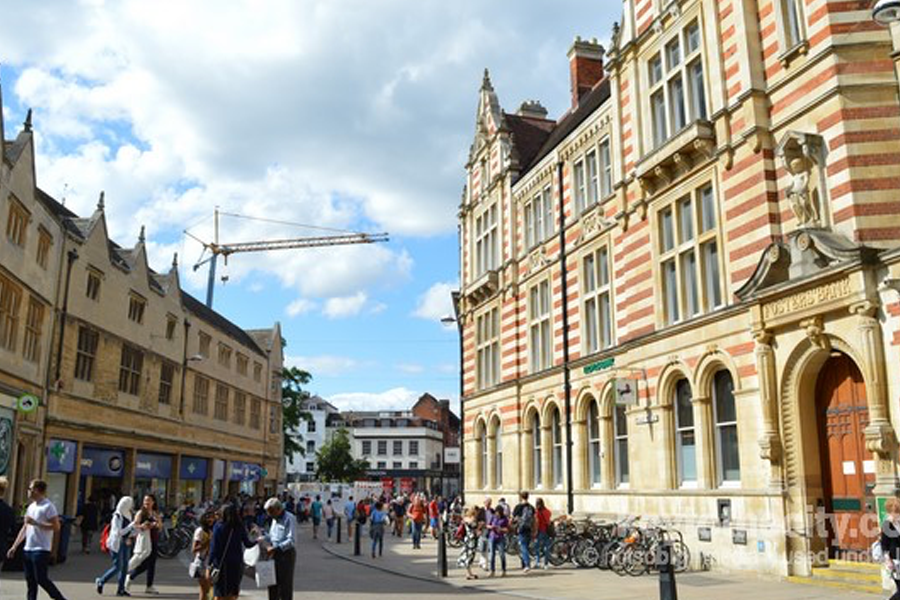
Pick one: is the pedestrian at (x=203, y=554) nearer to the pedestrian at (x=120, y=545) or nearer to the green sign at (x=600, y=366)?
the pedestrian at (x=120, y=545)

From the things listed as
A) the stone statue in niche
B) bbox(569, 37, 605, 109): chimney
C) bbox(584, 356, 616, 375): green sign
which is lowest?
bbox(584, 356, 616, 375): green sign

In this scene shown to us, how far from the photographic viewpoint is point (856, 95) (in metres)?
14.2

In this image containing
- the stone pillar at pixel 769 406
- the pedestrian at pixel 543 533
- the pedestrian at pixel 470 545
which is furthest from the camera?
the pedestrian at pixel 543 533

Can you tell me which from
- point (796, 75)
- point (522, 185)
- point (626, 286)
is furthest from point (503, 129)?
point (796, 75)

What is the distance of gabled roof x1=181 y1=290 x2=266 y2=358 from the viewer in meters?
42.3

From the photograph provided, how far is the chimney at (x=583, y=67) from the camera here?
30812 millimetres

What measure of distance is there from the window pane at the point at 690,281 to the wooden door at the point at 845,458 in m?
3.91

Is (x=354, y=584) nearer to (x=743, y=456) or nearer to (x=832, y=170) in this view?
(x=743, y=456)

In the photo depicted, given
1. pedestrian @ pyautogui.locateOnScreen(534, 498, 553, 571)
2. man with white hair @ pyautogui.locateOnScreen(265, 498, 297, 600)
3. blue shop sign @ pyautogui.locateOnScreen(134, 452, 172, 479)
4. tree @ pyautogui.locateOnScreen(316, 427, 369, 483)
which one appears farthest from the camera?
tree @ pyautogui.locateOnScreen(316, 427, 369, 483)

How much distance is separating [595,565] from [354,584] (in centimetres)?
610

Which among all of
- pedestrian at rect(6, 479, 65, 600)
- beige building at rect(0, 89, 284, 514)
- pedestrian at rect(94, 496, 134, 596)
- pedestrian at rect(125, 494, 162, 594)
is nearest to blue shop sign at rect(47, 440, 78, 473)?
beige building at rect(0, 89, 284, 514)

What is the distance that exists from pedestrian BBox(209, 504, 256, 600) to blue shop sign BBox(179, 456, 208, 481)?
103 feet

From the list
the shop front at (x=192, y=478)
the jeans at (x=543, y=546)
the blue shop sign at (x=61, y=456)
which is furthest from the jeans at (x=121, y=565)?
the shop front at (x=192, y=478)

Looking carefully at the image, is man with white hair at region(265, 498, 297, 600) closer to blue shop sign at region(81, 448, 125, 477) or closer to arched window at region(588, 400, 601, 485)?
arched window at region(588, 400, 601, 485)
